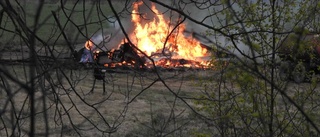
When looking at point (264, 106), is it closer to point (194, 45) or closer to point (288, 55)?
point (288, 55)

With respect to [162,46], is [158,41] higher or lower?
higher

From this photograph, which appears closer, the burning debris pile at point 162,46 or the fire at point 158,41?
the burning debris pile at point 162,46

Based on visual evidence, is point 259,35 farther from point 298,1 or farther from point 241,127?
point 241,127

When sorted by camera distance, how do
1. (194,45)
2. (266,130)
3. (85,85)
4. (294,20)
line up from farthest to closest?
(194,45)
(85,85)
(294,20)
(266,130)

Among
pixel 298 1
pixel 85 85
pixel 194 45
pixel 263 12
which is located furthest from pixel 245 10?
pixel 194 45

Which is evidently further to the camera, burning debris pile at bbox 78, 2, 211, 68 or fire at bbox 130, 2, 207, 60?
fire at bbox 130, 2, 207, 60

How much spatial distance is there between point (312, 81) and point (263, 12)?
1.06 meters

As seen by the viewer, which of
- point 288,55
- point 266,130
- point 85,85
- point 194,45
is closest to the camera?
point 266,130

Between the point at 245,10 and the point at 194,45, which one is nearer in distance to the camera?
the point at 245,10

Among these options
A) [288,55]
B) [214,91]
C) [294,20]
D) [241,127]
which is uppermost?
[294,20]

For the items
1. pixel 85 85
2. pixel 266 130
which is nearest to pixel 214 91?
pixel 266 130

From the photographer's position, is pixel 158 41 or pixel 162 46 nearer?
pixel 162 46

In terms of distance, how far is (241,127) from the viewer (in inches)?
243

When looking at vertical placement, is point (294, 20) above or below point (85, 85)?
above
